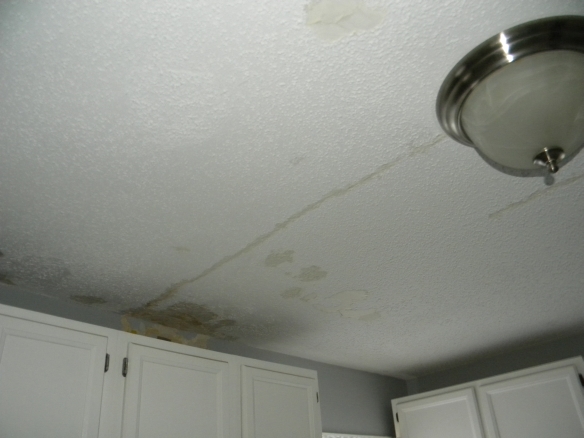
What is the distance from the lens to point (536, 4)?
1107 millimetres

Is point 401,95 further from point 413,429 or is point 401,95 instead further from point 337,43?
point 413,429

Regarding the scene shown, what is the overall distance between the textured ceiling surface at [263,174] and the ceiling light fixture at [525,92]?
4cm

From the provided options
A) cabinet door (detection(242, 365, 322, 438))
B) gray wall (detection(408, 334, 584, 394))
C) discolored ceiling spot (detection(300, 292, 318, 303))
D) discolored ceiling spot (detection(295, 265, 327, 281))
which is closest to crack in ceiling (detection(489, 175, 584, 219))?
discolored ceiling spot (detection(295, 265, 327, 281))

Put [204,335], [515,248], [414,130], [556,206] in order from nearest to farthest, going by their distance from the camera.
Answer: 1. [414,130]
2. [556,206]
3. [515,248]
4. [204,335]

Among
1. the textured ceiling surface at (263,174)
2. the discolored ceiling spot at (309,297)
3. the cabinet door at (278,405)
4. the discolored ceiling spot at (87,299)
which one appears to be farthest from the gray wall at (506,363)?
the discolored ceiling spot at (87,299)

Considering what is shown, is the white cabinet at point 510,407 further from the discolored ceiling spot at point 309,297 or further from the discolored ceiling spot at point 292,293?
the discolored ceiling spot at point 292,293

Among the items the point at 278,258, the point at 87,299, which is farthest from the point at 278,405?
the point at 87,299

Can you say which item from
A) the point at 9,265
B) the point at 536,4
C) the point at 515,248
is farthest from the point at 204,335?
the point at 536,4

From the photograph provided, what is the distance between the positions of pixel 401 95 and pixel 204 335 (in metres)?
1.93

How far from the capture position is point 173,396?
2.06m

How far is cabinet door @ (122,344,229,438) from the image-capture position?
194 centimetres

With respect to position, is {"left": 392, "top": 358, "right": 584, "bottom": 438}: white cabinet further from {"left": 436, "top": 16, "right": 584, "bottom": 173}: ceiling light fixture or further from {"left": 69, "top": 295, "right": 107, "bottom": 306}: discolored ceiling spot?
{"left": 69, "top": 295, "right": 107, "bottom": 306}: discolored ceiling spot

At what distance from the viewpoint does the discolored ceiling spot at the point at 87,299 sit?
2.24 meters

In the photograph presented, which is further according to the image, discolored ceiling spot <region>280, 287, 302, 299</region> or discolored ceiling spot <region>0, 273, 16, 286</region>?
discolored ceiling spot <region>280, 287, 302, 299</region>
